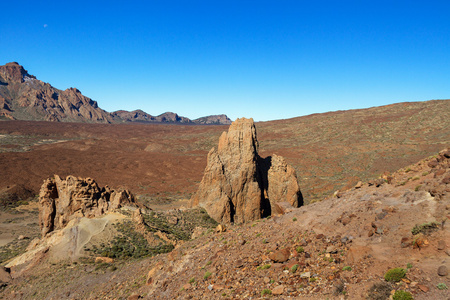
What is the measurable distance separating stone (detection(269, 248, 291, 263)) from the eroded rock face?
17.5 m

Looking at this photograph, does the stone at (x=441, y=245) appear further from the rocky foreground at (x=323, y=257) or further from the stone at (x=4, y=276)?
the stone at (x=4, y=276)

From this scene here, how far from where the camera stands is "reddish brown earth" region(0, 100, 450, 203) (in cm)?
5675

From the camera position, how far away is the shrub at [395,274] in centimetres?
728

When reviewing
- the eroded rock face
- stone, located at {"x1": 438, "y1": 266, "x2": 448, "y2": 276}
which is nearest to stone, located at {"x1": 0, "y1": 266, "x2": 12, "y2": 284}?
the eroded rock face

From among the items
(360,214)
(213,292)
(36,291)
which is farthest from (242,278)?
(36,291)

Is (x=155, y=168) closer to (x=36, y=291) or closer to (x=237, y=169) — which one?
(x=237, y=169)

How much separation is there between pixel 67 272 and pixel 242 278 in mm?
12856

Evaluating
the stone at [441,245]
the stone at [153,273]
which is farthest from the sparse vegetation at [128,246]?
the stone at [441,245]

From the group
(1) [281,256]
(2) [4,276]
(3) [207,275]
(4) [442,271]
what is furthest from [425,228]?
(2) [4,276]

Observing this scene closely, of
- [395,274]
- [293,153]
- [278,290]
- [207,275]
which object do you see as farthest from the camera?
[293,153]

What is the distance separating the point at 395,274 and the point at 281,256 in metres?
3.58

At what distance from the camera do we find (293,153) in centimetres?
7881

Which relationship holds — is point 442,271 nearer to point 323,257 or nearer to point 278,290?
point 323,257

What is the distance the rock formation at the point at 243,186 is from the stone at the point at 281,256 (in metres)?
15.1
